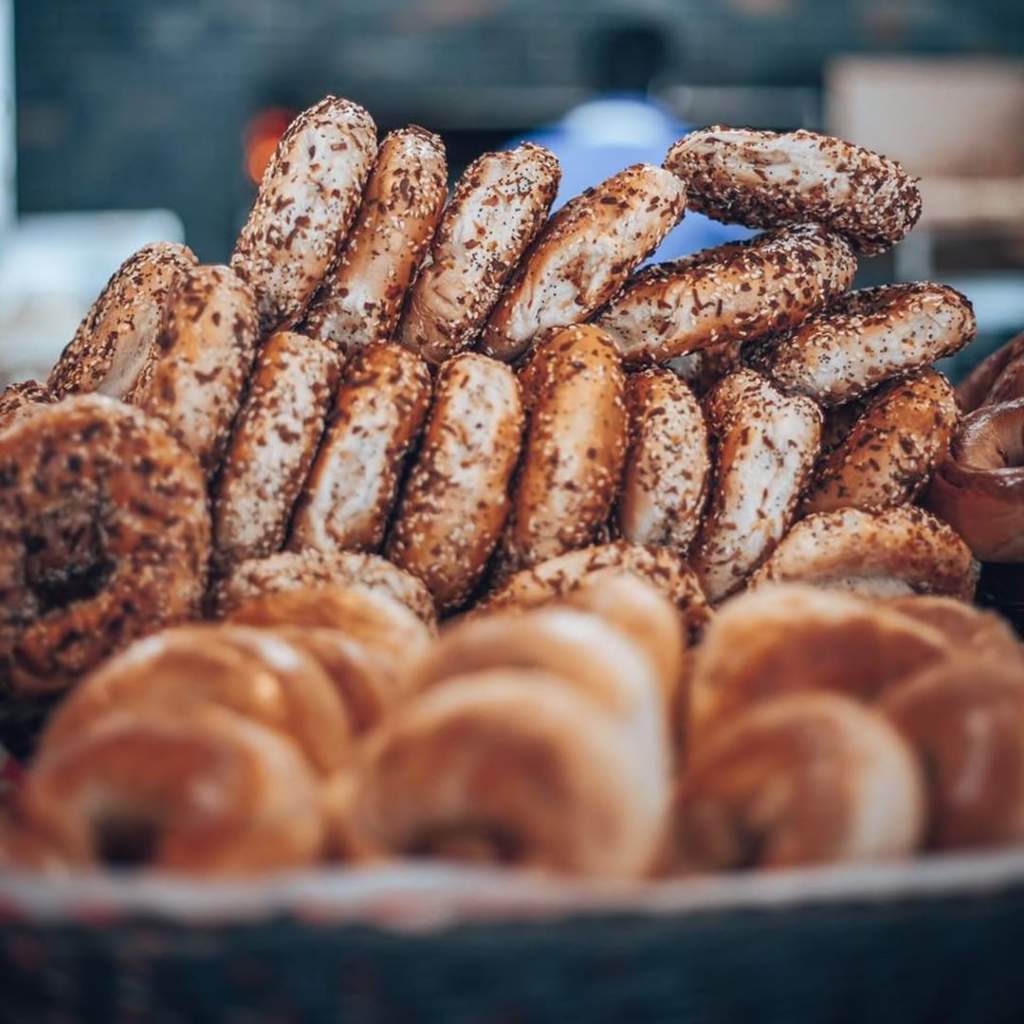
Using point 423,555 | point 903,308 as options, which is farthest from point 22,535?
point 903,308

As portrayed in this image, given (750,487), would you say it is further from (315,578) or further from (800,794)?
(800,794)

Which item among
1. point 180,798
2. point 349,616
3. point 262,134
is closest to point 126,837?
point 180,798

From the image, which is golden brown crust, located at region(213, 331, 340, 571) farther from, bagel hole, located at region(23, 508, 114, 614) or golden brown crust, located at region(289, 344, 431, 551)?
bagel hole, located at region(23, 508, 114, 614)

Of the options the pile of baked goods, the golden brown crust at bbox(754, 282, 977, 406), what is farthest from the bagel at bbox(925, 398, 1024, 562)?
the golden brown crust at bbox(754, 282, 977, 406)

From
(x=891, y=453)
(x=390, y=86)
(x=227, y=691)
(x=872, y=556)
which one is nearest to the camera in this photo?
(x=227, y=691)

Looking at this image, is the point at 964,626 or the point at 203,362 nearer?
the point at 964,626

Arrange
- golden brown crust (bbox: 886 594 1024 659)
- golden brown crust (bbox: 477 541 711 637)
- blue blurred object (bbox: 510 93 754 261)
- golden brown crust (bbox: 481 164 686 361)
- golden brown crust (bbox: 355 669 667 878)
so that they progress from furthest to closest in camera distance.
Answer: blue blurred object (bbox: 510 93 754 261)
golden brown crust (bbox: 481 164 686 361)
golden brown crust (bbox: 477 541 711 637)
golden brown crust (bbox: 886 594 1024 659)
golden brown crust (bbox: 355 669 667 878)
